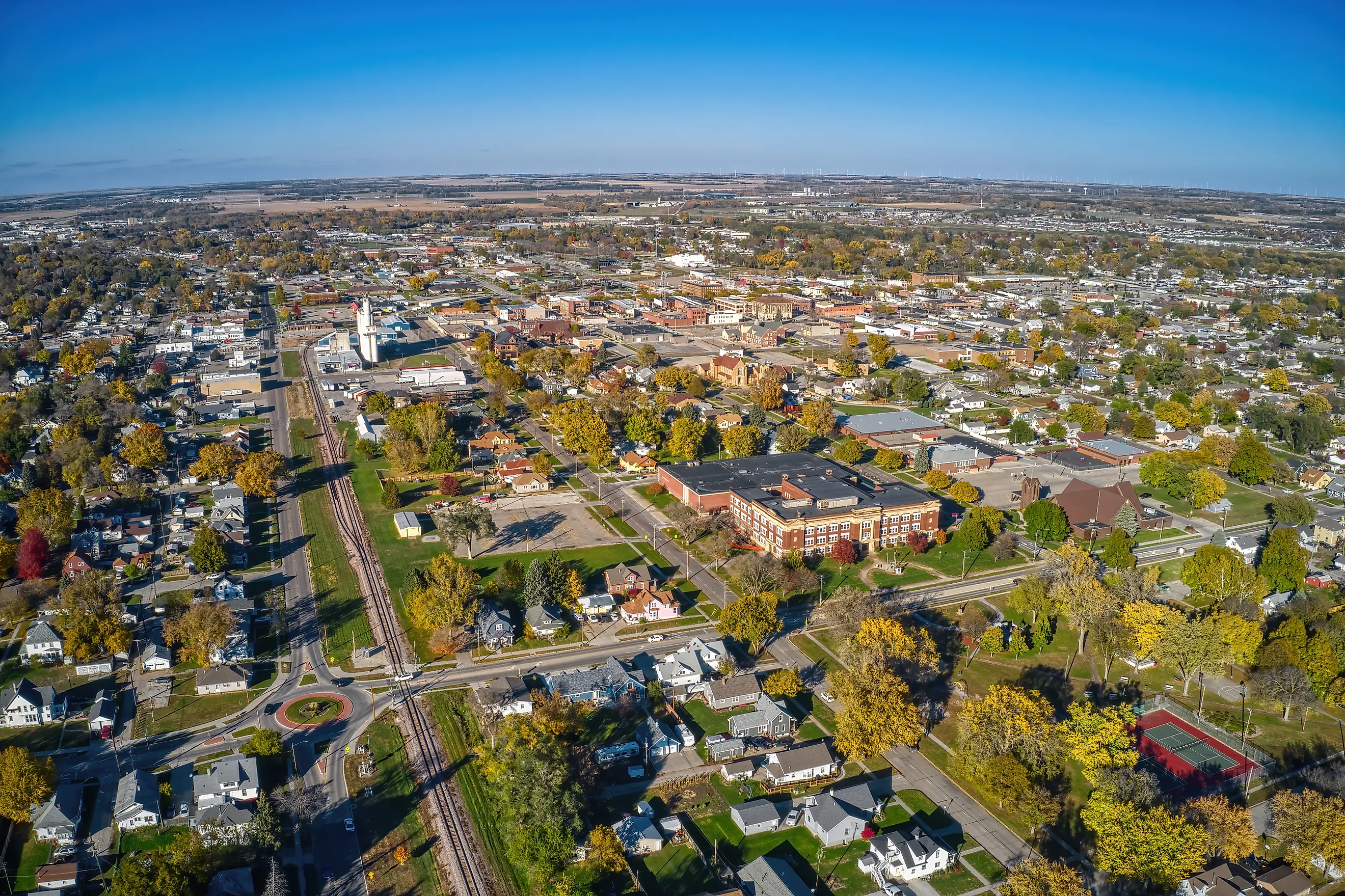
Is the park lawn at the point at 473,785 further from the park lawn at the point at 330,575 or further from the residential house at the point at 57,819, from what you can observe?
the residential house at the point at 57,819

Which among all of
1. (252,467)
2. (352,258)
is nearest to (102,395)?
(252,467)

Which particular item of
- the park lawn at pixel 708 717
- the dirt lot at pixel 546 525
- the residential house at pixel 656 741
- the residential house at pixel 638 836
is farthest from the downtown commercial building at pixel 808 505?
the residential house at pixel 638 836

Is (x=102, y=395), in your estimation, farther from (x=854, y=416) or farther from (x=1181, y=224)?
(x=1181, y=224)

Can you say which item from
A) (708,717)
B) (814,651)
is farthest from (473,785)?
(814,651)

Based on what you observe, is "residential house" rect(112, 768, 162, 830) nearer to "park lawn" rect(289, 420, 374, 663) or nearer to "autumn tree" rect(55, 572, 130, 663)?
"park lawn" rect(289, 420, 374, 663)

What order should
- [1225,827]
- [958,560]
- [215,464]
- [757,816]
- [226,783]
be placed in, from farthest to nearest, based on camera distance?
[215,464] < [958,560] < [226,783] < [757,816] < [1225,827]

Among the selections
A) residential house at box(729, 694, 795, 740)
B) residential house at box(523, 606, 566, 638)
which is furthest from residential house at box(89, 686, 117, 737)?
residential house at box(729, 694, 795, 740)

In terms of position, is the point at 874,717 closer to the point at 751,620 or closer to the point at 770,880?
the point at 770,880
